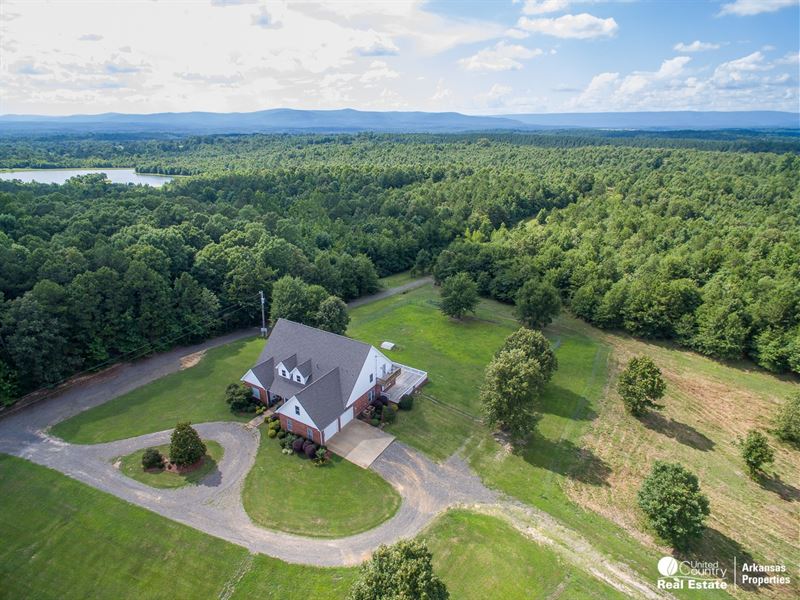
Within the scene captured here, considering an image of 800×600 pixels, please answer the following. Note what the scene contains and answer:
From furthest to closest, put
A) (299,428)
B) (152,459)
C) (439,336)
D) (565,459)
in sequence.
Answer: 1. (439,336)
2. (299,428)
3. (565,459)
4. (152,459)

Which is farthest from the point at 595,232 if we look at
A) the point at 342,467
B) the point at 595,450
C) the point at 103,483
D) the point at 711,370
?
the point at 103,483

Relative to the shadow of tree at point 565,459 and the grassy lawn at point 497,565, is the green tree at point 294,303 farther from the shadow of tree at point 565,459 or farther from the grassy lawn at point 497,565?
the grassy lawn at point 497,565

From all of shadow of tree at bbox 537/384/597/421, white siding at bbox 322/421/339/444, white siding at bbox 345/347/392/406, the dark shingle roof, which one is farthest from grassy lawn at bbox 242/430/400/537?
shadow of tree at bbox 537/384/597/421

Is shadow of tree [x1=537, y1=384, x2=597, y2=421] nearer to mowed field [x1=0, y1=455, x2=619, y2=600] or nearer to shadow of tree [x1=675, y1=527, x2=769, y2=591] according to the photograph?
shadow of tree [x1=675, y1=527, x2=769, y2=591]

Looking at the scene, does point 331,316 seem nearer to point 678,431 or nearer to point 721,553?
point 678,431

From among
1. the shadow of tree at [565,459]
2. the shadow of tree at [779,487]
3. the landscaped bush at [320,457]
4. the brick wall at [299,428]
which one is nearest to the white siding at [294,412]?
the brick wall at [299,428]

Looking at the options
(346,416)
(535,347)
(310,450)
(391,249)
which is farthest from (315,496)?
(391,249)

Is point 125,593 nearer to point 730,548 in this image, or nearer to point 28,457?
point 28,457
